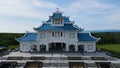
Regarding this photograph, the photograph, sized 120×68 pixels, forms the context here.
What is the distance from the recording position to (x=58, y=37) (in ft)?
124

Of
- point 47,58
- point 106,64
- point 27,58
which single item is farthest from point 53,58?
point 106,64

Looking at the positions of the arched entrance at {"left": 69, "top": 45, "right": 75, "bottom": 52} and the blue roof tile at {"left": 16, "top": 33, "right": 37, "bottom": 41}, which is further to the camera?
the arched entrance at {"left": 69, "top": 45, "right": 75, "bottom": 52}

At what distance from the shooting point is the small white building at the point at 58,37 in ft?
124

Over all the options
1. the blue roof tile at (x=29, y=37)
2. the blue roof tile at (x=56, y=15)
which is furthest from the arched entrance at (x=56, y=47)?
the blue roof tile at (x=56, y=15)

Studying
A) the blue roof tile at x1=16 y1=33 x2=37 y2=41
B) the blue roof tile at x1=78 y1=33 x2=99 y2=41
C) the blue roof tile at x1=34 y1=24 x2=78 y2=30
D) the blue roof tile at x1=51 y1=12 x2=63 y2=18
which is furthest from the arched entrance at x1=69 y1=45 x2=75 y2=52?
the blue roof tile at x1=16 y1=33 x2=37 y2=41

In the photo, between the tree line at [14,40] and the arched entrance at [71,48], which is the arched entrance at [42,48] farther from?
the tree line at [14,40]

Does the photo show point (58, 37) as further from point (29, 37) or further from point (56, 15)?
point (29, 37)

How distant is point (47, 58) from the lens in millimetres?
31547

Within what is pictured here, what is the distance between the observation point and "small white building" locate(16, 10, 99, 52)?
1483 inches

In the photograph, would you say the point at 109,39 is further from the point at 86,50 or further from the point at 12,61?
the point at 12,61

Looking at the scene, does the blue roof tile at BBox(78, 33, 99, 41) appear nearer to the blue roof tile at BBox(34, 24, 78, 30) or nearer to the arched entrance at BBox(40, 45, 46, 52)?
the blue roof tile at BBox(34, 24, 78, 30)

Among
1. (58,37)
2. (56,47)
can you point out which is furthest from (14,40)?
(58,37)

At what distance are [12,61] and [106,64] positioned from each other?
10.2 metres

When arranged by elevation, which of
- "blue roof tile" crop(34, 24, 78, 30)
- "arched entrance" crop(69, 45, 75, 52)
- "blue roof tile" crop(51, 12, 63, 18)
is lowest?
"arched entrance" crop(69, 45, 75, 52)
